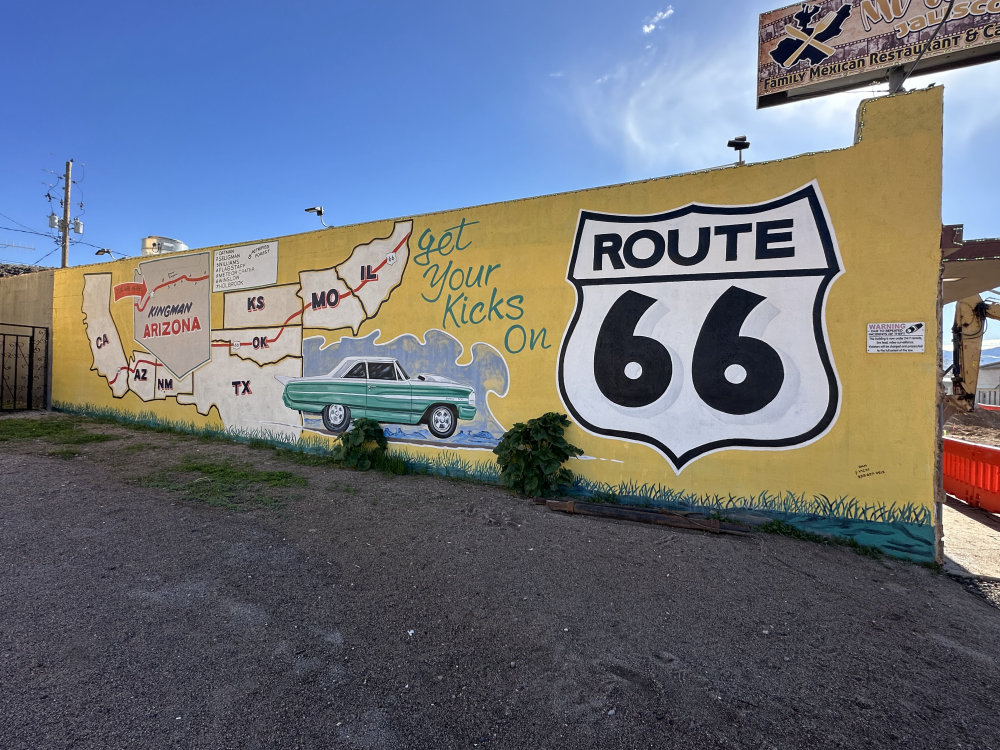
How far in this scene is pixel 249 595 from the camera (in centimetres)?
323

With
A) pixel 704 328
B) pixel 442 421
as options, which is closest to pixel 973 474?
pixel 704 328

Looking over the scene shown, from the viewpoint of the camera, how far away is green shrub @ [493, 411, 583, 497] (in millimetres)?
5711

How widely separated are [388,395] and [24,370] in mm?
11565

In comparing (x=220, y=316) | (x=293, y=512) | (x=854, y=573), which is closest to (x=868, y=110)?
(x=854, y=573)

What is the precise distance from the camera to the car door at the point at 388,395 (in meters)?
7.00

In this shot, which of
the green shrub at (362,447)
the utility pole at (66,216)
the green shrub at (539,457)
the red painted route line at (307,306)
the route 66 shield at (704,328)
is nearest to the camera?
the route 66 shield at (704,328)

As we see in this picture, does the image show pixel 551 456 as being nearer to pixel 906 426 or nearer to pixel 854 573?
pixel 854 573

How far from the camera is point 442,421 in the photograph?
673 cm

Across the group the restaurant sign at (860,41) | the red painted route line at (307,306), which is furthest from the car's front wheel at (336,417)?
the restaurant sign at (860,41)

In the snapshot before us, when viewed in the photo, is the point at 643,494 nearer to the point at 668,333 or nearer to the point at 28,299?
the point at 668,333

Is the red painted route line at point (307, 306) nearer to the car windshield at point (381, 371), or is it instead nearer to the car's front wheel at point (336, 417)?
the car windshield at point (381, 371)

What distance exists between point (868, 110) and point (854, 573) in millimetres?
4506

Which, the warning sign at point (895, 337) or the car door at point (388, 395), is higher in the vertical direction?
the warning sign at point (895, 337)

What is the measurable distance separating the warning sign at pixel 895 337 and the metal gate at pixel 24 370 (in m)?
16.8
